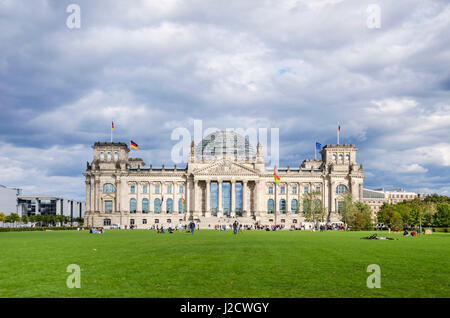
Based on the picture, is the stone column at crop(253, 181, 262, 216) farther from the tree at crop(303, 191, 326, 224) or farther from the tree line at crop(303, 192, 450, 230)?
the tree at crop(303, 191, 326, 224)

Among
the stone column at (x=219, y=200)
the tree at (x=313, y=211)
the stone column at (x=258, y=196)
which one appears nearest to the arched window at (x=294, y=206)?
the stone column at (x=258, y=196)

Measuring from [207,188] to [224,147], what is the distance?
20498 mm

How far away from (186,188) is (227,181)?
44.2 ft

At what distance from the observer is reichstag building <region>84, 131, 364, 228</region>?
13825cm

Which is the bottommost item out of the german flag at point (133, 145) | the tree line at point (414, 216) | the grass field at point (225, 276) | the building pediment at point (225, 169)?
the tree line at point (414, 216)

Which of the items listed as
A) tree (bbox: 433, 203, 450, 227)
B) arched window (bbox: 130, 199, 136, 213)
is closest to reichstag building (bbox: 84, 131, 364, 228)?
arched window (bbox: 130, 199, 136, 213)

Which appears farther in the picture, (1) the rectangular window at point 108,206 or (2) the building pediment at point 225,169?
(1) the rectangular window at point 108,206

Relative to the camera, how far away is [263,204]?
14125cm

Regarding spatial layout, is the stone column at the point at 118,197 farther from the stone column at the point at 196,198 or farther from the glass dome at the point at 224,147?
the glass dome at the point at 224,147

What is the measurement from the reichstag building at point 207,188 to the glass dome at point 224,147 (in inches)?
323

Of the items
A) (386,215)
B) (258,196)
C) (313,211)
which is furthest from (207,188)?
(386,215)

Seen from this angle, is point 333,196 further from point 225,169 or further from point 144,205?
point 144,205

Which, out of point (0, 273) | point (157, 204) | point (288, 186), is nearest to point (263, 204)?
point (288, 186)

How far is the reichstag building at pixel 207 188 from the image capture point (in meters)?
138
